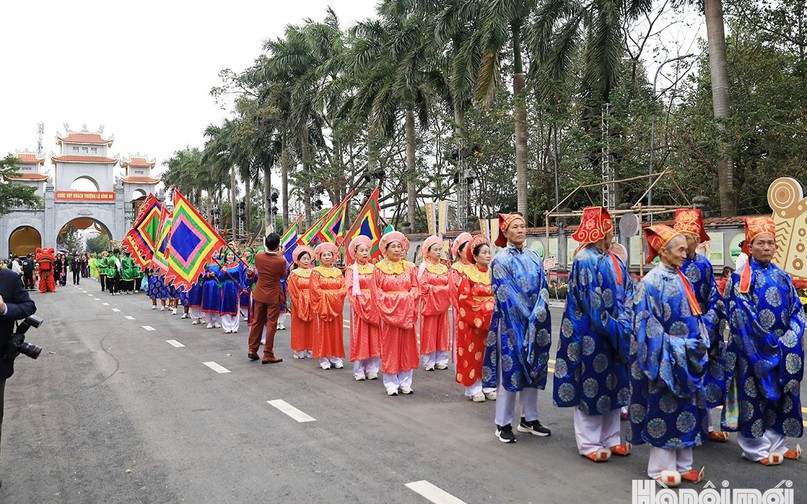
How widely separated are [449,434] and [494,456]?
659 mm

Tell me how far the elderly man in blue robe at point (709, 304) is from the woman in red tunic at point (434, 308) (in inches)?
151

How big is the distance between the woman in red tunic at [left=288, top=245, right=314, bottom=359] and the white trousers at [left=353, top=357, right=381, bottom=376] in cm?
136

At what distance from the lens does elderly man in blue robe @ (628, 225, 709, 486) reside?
407cm

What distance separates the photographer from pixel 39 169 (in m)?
78.6

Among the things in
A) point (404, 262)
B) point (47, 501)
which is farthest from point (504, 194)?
point (47, 501)

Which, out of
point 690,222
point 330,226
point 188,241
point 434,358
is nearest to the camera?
point 690,222

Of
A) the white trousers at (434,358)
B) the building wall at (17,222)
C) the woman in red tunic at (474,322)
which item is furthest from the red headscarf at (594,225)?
the building wall at (17,222)

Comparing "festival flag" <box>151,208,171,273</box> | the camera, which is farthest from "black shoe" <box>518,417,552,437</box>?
"festival flag" <box>151,208,171,273</box>

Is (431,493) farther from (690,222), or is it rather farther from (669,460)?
(690,222)

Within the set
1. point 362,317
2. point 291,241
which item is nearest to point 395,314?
point 362,317

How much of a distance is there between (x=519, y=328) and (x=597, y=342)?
68cm

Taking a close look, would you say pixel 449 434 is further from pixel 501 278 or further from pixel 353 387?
pixel 353 387

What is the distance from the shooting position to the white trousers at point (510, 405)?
203 inches

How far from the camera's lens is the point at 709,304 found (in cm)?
491
